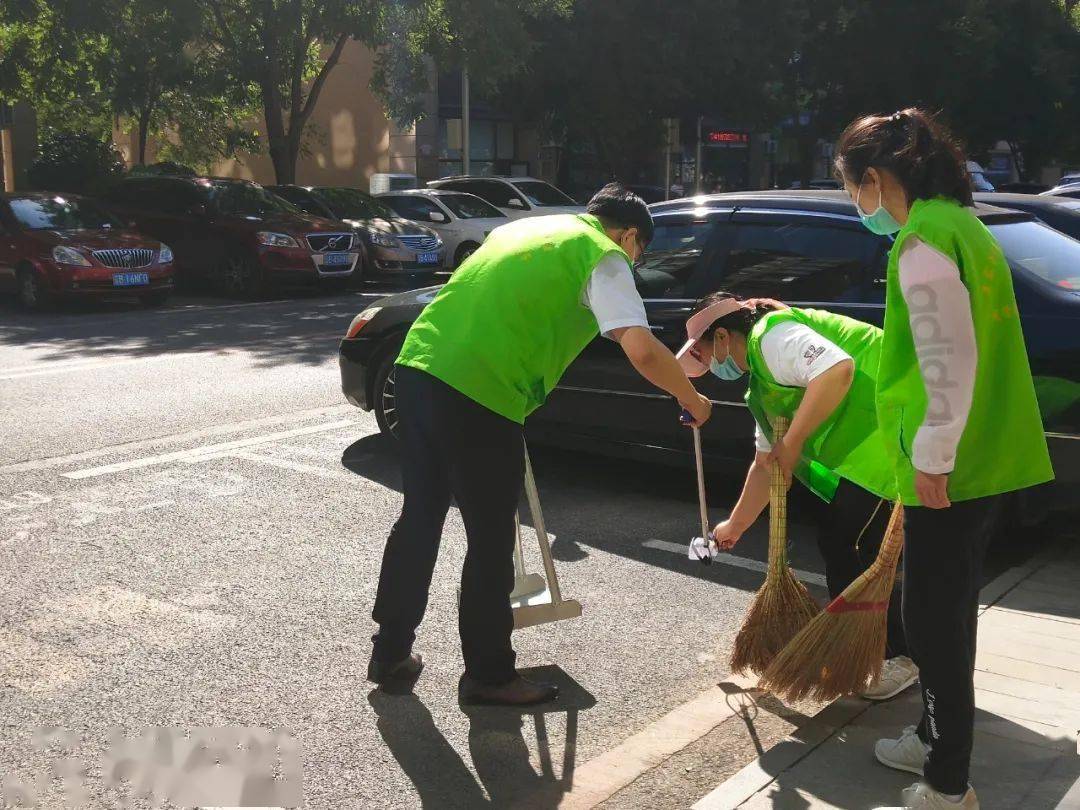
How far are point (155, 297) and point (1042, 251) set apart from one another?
13310 millimetres

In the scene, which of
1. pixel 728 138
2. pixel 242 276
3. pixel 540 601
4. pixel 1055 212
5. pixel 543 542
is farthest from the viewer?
pixel 728 138

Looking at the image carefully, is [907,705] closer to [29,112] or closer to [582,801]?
[582,801]

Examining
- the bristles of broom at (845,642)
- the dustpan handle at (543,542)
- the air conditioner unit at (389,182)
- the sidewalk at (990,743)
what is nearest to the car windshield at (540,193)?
the air conditioner unit at (389,182)

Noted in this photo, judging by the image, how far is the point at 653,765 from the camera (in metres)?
3.70

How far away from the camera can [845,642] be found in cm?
384

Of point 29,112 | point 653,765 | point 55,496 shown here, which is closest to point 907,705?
point 653,765

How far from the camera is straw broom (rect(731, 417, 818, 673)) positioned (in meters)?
4.09

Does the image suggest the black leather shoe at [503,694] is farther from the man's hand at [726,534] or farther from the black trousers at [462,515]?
the man's hand at [726,534]

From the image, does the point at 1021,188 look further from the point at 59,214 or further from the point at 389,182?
the point at 59,214

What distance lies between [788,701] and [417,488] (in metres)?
1.32

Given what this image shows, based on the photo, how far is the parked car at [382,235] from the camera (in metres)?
19.7

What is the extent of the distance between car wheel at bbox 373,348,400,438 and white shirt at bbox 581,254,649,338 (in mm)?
3904

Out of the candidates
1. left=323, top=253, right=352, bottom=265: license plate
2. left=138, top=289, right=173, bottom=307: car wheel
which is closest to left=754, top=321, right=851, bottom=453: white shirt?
left=138, top=289, right=173, bottom=307: car wheel

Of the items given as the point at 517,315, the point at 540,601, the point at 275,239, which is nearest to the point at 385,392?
the point at 540,601
